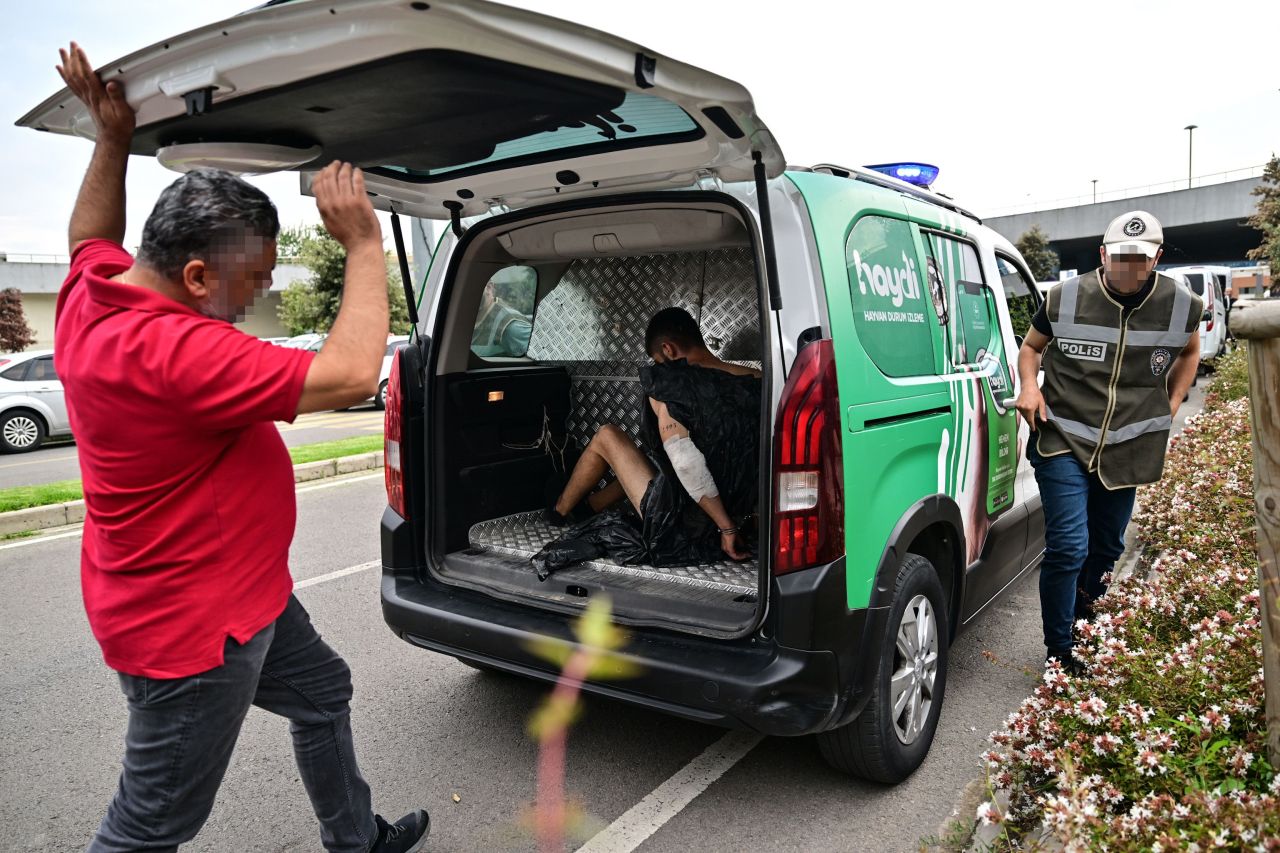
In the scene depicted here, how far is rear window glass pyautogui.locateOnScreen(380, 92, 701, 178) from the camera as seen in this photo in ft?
7.69

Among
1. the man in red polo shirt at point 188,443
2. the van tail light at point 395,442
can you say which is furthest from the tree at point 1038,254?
the man in red polo shirt at point 188,443

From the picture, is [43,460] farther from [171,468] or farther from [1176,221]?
[1176,221]

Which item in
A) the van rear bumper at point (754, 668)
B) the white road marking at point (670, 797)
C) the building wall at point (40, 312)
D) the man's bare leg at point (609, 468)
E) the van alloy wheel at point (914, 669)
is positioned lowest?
the white road marking at point (670, 797)

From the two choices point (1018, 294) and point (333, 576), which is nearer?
point (1018, 294)

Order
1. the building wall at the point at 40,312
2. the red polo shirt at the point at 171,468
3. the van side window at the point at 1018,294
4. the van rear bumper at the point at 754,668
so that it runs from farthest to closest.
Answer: the building wall at the point at 40,312 < the van side window at the point at 1018,294 < the van rear bumper at the point at 754,668 < the red polo shirt at the point at 171,468

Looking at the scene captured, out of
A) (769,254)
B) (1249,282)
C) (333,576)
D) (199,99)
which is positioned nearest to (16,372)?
(333,576)

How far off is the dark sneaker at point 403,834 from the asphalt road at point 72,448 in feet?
20.3

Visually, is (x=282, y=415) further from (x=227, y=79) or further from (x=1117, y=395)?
(x=1117, y=395)

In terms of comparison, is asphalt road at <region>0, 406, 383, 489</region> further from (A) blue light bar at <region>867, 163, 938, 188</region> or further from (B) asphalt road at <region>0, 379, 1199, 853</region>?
(A) blue light bar at <region>867, 163, 938, 188</region>

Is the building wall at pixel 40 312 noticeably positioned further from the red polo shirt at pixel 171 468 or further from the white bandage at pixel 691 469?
the red polo shirt at pixel 171 468

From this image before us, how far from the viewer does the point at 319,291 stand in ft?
92.7

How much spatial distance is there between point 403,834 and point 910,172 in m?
3.12

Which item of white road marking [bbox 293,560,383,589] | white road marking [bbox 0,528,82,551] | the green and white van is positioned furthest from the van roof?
white road marking [bbox 0,528,82,551]

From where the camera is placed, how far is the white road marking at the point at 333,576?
5512 mm
